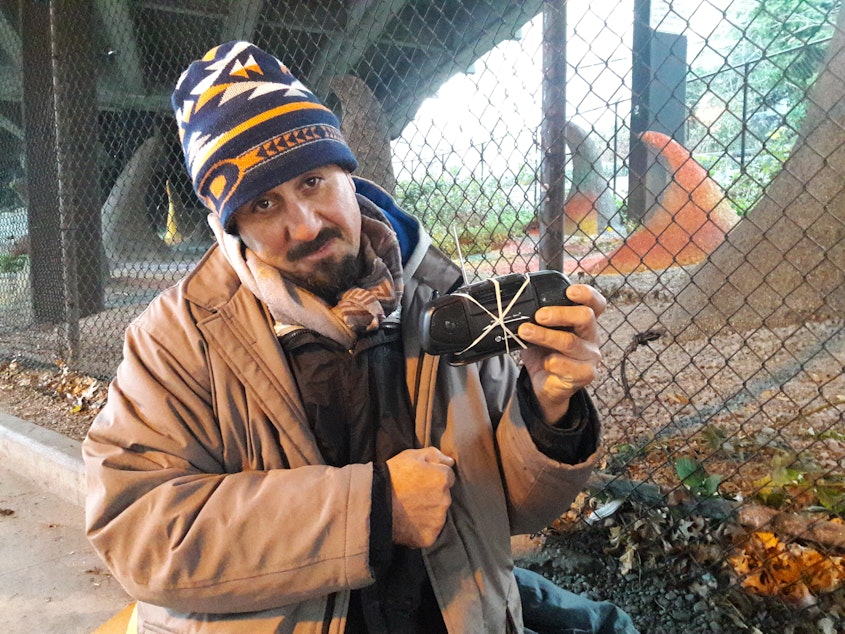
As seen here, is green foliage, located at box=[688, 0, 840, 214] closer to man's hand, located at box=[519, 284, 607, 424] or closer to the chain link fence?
the chain link fence

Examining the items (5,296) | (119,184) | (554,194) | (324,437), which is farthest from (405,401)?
(119,184)

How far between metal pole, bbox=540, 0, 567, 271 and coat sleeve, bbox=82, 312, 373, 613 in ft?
4.90

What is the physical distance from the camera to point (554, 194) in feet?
7.93

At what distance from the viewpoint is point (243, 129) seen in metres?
1.49

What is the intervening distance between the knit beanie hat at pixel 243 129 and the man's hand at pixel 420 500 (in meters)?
0.76

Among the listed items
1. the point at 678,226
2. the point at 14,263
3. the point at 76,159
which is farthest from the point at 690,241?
the point at 14,263

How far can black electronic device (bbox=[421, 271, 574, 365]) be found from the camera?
1264 mm

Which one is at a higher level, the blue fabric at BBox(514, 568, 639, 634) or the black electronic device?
the black electronic device

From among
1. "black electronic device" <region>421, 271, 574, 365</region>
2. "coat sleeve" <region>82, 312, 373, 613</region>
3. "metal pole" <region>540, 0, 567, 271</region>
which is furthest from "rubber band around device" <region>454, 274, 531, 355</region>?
"metal pole" <region>540, 0, 567, 271</region>

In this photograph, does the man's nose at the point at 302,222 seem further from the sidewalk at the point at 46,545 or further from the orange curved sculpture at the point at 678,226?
the orange curved sculpture at the point at 678,226

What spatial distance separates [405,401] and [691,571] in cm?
147

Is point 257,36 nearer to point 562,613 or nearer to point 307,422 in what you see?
point 307,422

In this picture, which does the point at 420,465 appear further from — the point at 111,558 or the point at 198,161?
the point at 198,161

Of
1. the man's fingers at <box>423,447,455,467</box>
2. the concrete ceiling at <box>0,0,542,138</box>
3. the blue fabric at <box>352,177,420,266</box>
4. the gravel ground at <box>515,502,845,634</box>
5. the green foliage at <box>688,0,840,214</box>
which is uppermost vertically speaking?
the concrete ceiling at <box>0,0,542,138</box>
